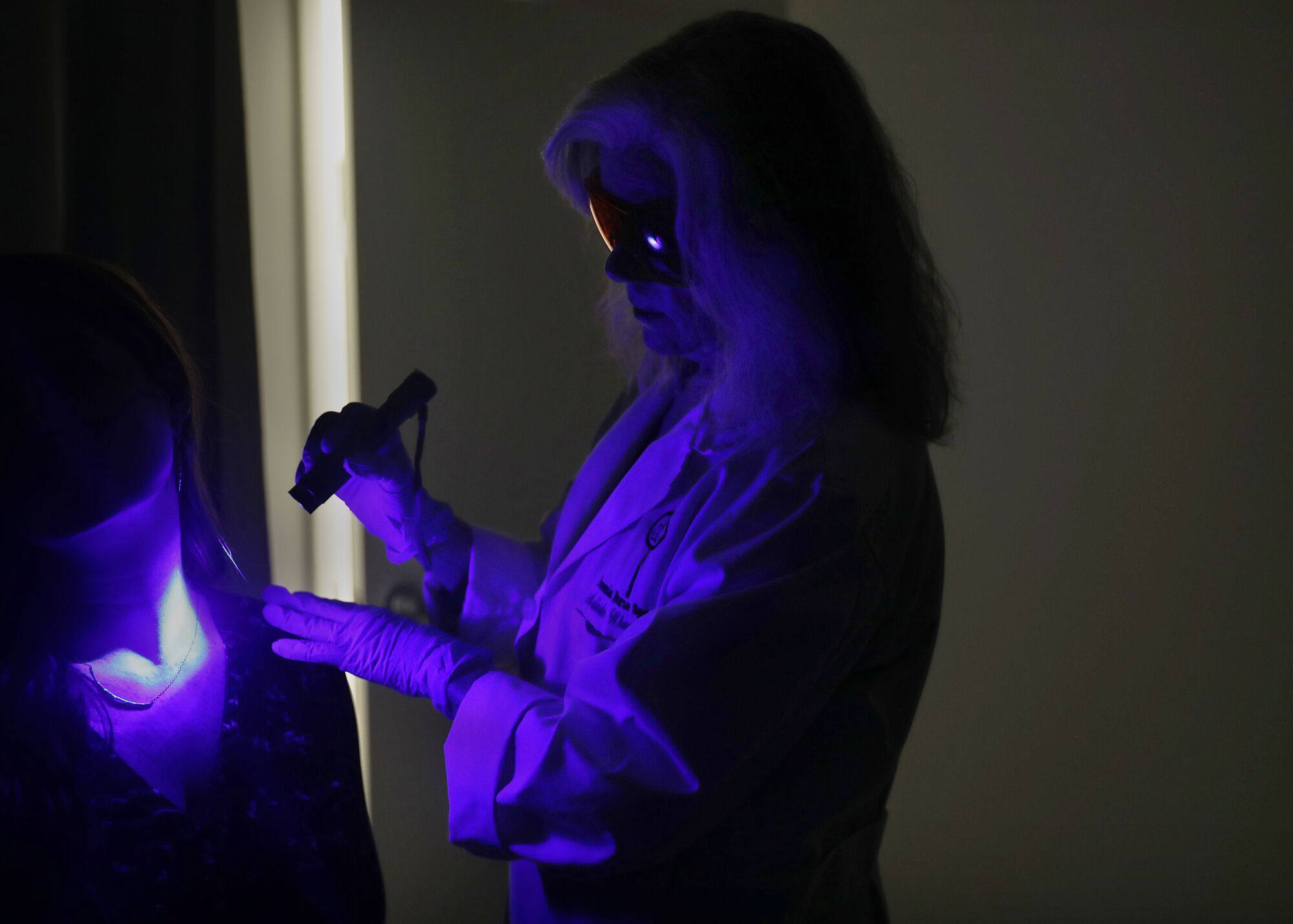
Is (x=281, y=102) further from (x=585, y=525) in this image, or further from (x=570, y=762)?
(x=570, y=762)

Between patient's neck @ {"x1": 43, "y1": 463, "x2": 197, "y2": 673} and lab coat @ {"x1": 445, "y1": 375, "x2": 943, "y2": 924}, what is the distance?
0.29 metres

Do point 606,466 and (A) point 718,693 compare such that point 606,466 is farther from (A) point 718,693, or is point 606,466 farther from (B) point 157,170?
(B) point 157,170

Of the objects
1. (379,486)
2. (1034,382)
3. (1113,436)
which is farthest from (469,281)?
(1113,436)

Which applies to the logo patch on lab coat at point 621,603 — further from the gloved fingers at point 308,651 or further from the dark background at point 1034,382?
the dark background at point 1034,382

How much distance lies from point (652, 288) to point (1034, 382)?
34.6 inches

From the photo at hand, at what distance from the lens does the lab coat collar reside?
93 cm

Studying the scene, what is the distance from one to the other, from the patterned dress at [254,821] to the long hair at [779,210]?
53 cm

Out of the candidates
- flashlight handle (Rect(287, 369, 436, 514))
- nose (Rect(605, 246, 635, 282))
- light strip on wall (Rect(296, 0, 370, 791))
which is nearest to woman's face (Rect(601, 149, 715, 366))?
nose (Rect(605, 246, 635, 282))

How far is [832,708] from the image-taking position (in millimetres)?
829

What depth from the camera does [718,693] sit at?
2.41 ft

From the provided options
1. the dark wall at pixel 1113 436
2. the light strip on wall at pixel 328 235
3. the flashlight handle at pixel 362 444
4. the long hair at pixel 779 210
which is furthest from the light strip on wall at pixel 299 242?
the dark wall at pixel 1113 436

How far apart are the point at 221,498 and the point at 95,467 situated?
202mm

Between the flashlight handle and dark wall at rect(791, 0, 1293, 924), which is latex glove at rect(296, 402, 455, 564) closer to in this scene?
the flashlight handle

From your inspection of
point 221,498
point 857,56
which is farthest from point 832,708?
point 857,56
